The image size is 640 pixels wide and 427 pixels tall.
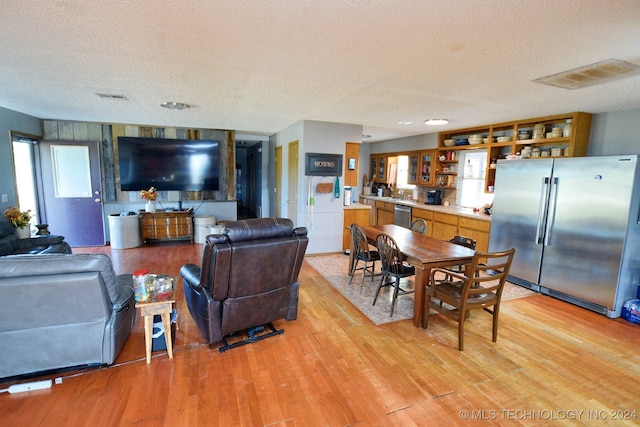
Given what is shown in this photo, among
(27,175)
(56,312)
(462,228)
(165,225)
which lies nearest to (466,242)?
(462,228)

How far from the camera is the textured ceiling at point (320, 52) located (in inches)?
67.5

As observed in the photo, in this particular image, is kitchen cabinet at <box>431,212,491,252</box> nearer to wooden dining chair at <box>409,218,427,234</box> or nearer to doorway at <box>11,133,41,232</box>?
wooden dining chair at <box>409,218,427,234</box>

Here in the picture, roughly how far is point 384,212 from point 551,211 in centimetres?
382

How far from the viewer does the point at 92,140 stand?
591cm

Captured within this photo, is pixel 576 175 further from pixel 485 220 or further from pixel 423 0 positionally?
pixel 423 0

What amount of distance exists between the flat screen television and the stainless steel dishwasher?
4090 millimetres

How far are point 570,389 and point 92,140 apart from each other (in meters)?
7.78

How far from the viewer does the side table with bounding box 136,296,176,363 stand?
7.69 feet

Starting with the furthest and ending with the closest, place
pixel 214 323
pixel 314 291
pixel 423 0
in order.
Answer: pixel 314 291 < pixel 214 323 < pixel 423 0

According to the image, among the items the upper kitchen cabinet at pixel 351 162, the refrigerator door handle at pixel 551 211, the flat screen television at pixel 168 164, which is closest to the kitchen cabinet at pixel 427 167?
the upper kitchen cabinet at pixel 351 162

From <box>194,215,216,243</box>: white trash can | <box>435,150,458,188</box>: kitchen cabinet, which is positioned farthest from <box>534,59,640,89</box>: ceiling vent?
<box>194,215,216,243</box>: white trash can

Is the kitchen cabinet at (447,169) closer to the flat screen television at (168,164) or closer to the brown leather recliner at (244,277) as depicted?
the brown leather recliner at (244,277)

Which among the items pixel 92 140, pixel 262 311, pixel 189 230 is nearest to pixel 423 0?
pixel 262 311

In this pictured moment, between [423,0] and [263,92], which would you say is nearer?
[423,0]
